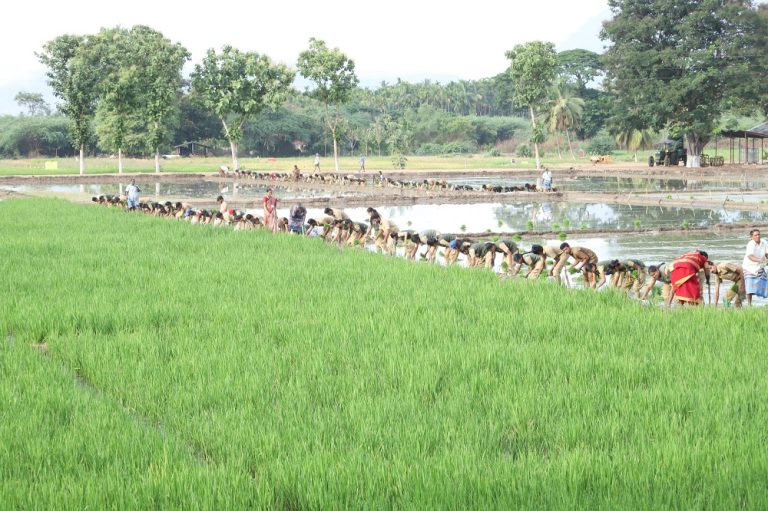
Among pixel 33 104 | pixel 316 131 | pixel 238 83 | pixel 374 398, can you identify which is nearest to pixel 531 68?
pixel 238 83

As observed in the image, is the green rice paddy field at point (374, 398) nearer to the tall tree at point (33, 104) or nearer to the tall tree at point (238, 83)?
the tall tree at point (238, 83)

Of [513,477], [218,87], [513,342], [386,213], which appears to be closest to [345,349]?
[513,342]

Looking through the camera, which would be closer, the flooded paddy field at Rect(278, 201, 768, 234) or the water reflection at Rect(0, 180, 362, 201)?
the flooded paddy field at Rect(278, 201, 768, 234)

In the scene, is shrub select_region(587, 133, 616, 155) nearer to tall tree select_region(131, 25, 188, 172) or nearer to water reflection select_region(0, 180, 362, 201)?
tall tree select_region(131, 25, 188, 172)

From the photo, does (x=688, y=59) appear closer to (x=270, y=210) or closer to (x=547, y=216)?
(x=547, y=216)

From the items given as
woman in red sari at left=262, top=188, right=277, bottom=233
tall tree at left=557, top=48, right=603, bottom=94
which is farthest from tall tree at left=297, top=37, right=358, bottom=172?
tall tree at left=557, top=48, right=603, bottom=94

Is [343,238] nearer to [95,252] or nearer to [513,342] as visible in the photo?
[95,252]

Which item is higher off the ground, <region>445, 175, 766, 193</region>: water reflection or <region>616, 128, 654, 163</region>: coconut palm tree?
<region>616, 128, 654, 163</region>: coconut palm tree

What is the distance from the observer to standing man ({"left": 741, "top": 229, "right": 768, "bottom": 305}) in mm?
11165

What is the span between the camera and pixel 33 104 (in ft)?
438

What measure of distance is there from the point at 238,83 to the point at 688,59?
22.8 meters

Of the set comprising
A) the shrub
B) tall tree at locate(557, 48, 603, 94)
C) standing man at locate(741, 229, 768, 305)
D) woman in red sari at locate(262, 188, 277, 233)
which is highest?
tall tree at locate(557, 48, 603, 94)

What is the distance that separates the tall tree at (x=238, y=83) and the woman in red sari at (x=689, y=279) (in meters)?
41.8

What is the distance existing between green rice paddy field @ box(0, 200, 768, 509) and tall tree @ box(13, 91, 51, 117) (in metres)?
130
